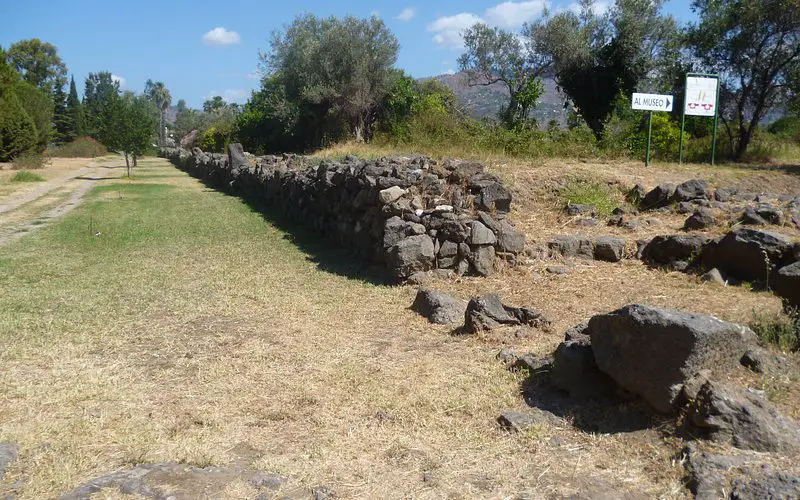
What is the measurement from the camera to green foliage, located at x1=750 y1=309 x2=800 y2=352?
4480 mm

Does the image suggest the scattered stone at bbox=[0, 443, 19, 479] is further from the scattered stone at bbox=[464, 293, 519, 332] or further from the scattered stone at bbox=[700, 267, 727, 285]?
the scattered stone at bbox=[700, 267, 727, 285]

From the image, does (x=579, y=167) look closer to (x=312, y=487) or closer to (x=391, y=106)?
(x=312, y=487)

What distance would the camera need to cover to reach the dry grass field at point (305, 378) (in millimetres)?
3740

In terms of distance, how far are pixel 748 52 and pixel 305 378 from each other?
20.2m

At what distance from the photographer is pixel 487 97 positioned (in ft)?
117

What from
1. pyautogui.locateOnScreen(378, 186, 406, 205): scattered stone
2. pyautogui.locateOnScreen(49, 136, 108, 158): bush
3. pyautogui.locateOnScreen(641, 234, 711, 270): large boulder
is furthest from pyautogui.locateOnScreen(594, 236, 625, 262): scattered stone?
pyautogui.locateOnScreen(49, 136, 108, 158): bush

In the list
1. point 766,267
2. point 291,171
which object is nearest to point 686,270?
point 766,267

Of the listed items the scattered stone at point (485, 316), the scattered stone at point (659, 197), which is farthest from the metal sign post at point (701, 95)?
the scattered stone at point (485, 316)

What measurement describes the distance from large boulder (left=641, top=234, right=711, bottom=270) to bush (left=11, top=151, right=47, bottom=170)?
33409 millimetres

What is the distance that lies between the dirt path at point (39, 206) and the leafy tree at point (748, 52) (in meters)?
20.0

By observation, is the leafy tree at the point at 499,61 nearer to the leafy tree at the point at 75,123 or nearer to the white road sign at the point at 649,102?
the white road sign at the point at 649,102

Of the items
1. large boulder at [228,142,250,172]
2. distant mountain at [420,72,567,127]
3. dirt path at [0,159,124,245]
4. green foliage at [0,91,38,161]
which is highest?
distant mountain at [420,72,567,127]

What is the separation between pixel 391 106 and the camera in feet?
92.0

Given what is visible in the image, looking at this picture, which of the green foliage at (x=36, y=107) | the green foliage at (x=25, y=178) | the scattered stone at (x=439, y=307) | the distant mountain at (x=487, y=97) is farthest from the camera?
the green foliage at (x=36, y=107)
